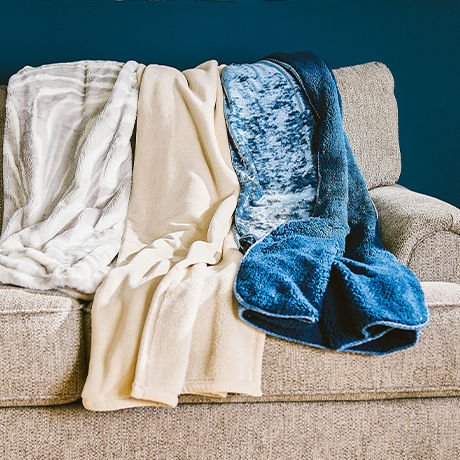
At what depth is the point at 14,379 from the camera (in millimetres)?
1141

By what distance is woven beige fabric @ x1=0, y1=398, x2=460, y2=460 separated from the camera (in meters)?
1.17

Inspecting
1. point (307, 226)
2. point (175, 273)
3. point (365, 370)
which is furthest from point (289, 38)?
point (365, 370)

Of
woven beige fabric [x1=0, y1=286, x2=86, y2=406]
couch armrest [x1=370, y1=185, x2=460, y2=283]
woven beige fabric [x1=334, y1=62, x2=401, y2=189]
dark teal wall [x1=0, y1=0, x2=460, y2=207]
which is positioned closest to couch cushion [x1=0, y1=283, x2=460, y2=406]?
woven beige fabric [x1=0, y1=286, x2=86, y2=406]

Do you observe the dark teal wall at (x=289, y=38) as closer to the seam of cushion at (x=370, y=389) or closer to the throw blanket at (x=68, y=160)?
the throw blanket at (x=68, y=160)

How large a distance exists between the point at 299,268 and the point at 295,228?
23 centimetres

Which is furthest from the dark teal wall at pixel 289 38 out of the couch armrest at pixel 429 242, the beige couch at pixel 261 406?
the beige couch at pixel 261 406

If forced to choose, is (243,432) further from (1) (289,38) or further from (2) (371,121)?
(1) (289,38)

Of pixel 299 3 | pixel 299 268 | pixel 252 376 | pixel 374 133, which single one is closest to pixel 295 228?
pixel 299 268

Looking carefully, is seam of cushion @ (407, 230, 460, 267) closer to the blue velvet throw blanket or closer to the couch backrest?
the blue velvet throw blanket

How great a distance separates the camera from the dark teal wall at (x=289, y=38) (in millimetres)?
2039

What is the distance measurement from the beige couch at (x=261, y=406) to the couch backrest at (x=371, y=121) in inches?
27.0

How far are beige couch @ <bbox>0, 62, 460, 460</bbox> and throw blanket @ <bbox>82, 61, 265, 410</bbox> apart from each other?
64 mm

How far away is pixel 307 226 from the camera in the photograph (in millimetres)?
1462

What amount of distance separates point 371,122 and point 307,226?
1.90 feet
